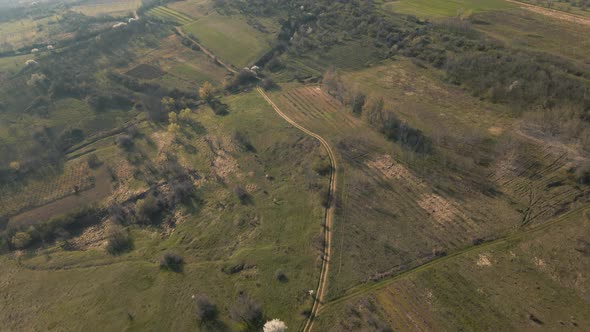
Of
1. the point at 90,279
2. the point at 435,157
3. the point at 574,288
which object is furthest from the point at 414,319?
the point at 90,279

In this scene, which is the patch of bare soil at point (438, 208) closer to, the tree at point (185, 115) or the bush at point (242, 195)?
Answer: the bush at point (242, 195)

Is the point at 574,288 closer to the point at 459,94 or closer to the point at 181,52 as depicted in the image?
the point at 459,94

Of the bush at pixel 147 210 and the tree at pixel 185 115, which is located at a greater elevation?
the tree at pixel 185 115

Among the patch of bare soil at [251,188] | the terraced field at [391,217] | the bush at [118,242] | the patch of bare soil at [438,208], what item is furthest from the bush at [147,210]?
the patch of bare soil at [438,208]

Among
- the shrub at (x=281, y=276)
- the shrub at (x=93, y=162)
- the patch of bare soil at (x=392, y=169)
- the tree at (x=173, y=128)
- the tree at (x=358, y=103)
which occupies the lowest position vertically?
the shrub at (x=93, y=162)

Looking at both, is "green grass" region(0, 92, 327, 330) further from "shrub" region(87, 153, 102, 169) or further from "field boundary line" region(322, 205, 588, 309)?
"shrub" region(87, 153, 102, 169)

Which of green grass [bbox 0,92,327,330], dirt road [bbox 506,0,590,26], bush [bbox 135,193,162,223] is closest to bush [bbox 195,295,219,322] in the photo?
green grass [bbox 0,92,327,330]

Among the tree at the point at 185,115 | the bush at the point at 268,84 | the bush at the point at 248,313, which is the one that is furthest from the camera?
the bush at the point at 268,84
